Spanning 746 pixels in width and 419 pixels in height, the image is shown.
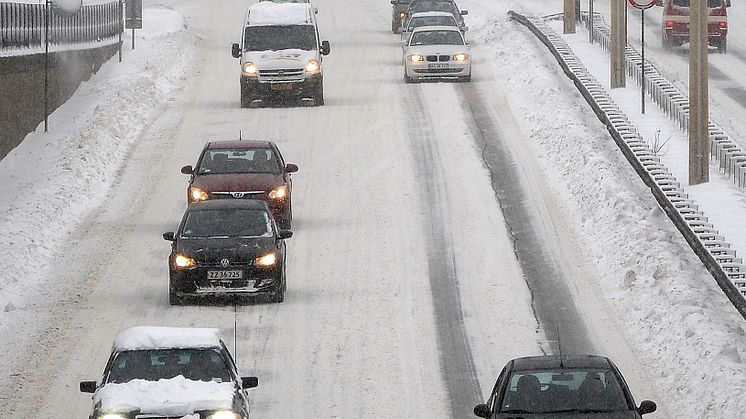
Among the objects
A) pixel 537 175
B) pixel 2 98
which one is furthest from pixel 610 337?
pixel 2 98

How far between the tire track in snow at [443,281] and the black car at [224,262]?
226 cm

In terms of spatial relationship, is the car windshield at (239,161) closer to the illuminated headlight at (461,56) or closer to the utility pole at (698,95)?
the utility pole at (698,95)

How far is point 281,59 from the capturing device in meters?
37.8

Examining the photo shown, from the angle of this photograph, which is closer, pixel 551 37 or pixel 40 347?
pixel 40 347

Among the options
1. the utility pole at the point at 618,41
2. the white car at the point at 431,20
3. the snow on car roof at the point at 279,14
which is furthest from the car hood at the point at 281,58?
the white car at the point at 431,20

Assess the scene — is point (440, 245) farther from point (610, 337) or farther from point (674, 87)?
point (674, 87)

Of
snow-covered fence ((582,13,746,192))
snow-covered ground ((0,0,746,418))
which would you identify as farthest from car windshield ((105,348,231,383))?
snow-covered fence ((582,13,746,192))

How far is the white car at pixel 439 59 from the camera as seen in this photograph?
41.2 m

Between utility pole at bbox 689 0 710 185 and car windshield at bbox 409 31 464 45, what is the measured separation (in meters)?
13.7

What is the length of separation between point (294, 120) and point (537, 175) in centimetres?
833

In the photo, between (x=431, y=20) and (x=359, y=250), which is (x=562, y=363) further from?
(x=431, y=20)

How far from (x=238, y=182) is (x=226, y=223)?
12.2ft

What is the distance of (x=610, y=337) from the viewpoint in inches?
794

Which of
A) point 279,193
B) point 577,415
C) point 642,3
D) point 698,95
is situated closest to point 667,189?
point 698,95
